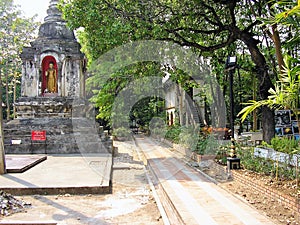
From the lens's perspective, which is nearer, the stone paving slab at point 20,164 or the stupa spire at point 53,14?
the stone paving slab at point 20,164

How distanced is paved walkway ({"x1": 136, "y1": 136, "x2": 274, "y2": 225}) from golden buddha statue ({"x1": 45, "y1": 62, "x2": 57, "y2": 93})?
7.90 m

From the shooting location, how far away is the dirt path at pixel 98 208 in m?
5.11

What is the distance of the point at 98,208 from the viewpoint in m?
5.77

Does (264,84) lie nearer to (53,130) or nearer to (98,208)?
(98,208)

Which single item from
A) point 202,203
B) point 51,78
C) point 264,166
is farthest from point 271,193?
point 51,78

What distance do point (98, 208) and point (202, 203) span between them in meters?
1.82

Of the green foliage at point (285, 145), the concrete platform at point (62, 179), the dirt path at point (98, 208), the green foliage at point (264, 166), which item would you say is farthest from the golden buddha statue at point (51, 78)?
the green foliage at point (285, 145)

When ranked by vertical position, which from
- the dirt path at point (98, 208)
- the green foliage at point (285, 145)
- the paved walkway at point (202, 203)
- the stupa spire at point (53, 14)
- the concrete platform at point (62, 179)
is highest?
the stupa spire at point (53, 14)

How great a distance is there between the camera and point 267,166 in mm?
6789

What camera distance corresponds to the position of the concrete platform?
21.6ft

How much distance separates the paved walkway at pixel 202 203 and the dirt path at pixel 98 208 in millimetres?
435

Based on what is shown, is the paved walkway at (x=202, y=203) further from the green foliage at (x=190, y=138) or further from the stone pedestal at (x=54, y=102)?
the stone pedestal at (x=54, y=102)

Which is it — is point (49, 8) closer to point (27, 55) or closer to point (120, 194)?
point (27, 55)

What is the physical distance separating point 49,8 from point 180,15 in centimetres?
808
